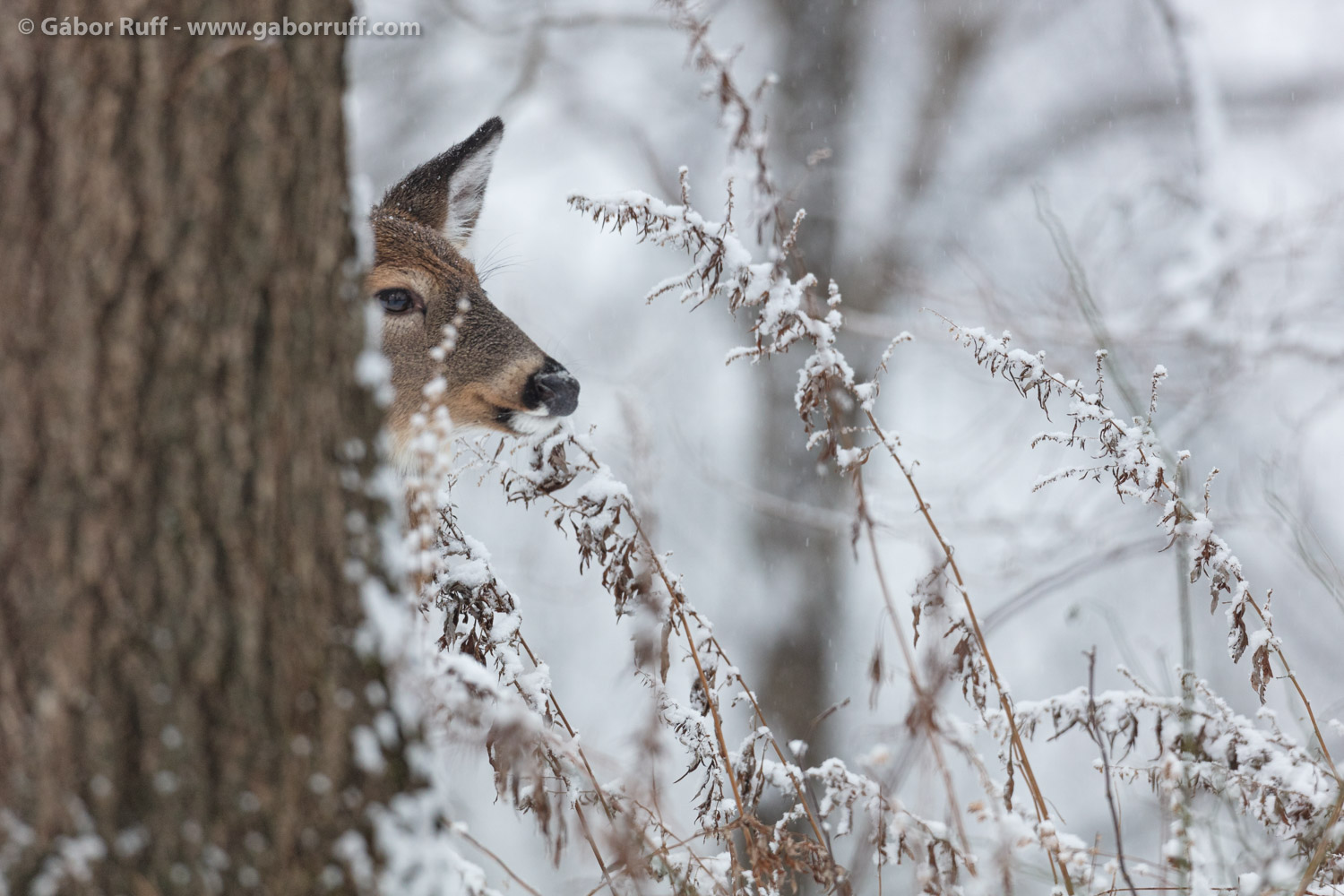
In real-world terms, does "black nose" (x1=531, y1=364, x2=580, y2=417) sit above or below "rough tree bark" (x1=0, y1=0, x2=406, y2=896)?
above

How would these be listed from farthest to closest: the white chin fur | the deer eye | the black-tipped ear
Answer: the black-tipped ear → the deer eye → the white chin fur

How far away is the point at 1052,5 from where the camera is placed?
10.1 m

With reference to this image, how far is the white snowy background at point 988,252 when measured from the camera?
6773 millimetres

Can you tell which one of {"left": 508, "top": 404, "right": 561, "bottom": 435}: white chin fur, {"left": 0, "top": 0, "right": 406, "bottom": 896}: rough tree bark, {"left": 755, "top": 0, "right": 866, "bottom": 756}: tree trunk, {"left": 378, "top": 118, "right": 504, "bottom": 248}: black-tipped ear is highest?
{"left": 755, "top": 0, "right": 866, "bottom": 756}: tree trunk

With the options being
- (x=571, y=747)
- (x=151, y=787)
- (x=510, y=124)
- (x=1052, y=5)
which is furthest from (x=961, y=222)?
(x=151, y=787)

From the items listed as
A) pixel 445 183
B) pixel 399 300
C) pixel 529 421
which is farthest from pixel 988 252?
pixel 529 421

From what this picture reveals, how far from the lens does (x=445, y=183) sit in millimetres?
4023

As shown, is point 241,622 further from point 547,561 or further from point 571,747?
point 547,561

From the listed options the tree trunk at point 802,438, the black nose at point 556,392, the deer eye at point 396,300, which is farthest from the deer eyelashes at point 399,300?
the tree trunk at point 802,438

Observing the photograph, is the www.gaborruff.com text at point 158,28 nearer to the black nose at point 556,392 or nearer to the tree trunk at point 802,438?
the black nose at point 556,392

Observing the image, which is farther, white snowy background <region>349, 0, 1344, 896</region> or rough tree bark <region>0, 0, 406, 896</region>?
white snowy background <region>349, 0, 1344, 896</region>

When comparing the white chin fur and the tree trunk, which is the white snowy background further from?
the white chin fur

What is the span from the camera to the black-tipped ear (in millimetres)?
3955

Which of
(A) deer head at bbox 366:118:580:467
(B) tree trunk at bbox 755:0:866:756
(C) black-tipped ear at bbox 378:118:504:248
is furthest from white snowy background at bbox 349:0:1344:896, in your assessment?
(A) deer head at bbox 366:118:580:467
